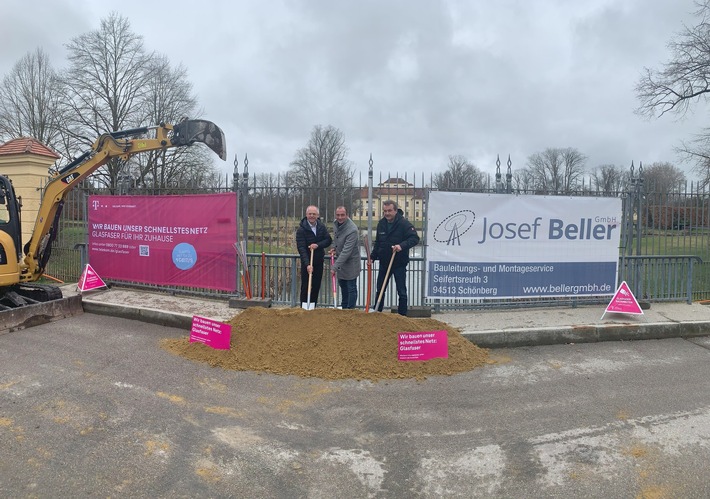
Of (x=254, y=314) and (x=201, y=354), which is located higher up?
(x=254, y=314)

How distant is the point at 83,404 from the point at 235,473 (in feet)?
6.73

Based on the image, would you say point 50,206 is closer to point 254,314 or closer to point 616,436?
point 254,314

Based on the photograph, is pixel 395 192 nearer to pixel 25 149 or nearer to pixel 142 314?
pixel 142 314

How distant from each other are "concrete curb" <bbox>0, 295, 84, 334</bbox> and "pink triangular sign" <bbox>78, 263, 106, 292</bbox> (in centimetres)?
118

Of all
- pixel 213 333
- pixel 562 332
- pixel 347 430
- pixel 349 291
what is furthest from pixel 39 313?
pixel 562 332

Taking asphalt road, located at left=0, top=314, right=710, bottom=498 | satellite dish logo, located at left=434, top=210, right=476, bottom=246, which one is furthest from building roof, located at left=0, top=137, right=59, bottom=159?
satellite dish logo, located at left=434, top=210, right=476, bottom=246

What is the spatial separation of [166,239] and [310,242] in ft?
11.4

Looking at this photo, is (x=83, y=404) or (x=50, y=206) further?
(x=50, y=206)

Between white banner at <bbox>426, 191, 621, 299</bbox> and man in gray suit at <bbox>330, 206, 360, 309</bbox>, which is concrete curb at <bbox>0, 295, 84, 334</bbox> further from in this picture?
white banner at <bbox>426, 191, 621, 299</bbox>

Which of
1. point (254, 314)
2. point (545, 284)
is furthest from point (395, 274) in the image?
point (545, 284)

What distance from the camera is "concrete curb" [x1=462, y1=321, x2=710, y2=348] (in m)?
6.76

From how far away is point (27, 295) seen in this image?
8195 millimetres

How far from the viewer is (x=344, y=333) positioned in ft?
19.3

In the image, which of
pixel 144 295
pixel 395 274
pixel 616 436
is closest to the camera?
pixel 616 436
